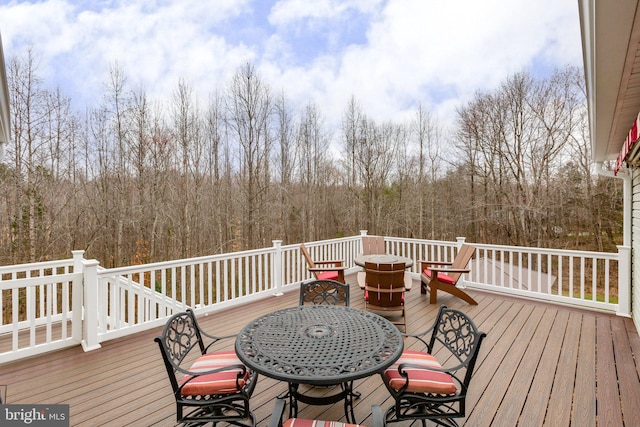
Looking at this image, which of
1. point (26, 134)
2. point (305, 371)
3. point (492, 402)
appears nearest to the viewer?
point (305, 371)

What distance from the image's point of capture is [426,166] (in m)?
12.7

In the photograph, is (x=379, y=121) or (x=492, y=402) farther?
(x=379, y=121)

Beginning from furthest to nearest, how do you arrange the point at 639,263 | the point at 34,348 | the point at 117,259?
the point at 117,259, the point at 639,263, the point at 34,348

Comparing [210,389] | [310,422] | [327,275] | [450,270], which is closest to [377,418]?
[310,422]

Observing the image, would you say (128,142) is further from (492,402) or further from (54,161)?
(492,402)

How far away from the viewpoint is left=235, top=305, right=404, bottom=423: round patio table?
5.15 ft

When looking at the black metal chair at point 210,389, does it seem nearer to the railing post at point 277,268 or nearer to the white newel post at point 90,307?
the white newel post at point 90,307

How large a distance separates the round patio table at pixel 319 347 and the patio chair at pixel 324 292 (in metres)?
0.46

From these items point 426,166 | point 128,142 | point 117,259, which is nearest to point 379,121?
point 426,166

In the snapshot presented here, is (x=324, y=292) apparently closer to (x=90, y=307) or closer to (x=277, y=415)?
(x=277, y=415)

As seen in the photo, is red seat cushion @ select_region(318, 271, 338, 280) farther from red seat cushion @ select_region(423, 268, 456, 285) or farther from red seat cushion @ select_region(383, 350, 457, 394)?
red seat cushion @ select_region(383, 350, 457, 394)

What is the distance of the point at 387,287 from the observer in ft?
12.5

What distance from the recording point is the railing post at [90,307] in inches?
126

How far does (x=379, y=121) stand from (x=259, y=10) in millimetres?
6421
